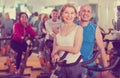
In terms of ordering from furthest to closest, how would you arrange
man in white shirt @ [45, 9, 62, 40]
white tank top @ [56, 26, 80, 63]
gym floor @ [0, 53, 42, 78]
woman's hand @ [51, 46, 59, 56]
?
1. gym floor @ [0, 53, 42, 78]
2. man in white shirt @ [45, 9, 62, 40]
3. woman's hand @ [51, 46, 59, 56]
4. white tank top @ [56, 26, 80, 63]

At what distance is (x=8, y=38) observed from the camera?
118 inches

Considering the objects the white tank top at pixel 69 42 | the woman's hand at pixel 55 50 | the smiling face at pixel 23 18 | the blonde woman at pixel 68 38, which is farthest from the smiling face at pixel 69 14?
the smiling face at pixel 23 18

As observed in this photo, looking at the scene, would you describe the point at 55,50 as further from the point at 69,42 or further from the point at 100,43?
the point at 100,43

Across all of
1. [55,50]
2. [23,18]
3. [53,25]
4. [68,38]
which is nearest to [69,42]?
[68,38]

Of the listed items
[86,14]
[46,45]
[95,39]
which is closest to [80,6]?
[86,14]

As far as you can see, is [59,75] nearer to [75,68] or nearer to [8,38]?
[75,68]

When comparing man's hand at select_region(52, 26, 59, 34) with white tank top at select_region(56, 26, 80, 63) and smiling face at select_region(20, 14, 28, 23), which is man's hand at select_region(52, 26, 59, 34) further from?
smiling face at select_region(20, 14, 28, 23)

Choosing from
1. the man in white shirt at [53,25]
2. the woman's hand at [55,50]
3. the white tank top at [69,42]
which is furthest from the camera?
the man in white shirt at [53,25]

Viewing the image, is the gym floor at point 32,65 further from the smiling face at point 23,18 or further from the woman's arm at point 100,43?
the woman's arm at point 100,43

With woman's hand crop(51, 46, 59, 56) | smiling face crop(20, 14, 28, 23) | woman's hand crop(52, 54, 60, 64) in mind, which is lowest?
woman's hand crop(52, 54, 60, 64)

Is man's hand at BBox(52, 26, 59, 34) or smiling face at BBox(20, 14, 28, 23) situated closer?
man's hand at BBox(52, 26, 59, 34)

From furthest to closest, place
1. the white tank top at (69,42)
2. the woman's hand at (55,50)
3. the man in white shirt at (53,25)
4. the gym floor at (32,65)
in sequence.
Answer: the gym floor at (32,65)
the man in white shirt at (53,25)
the woman's hand at (55,50)
the white tank top at (69,42)

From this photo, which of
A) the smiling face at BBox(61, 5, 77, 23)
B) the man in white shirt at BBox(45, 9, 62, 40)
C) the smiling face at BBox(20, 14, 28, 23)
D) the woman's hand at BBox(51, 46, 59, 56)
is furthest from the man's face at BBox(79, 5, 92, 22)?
the smiling face at BBox(20, 14, 28, 23)

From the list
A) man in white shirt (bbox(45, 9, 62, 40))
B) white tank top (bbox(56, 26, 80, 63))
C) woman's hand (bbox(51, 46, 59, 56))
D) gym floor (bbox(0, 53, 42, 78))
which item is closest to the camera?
white tank top (bbox(56, 26, 80, 63))
